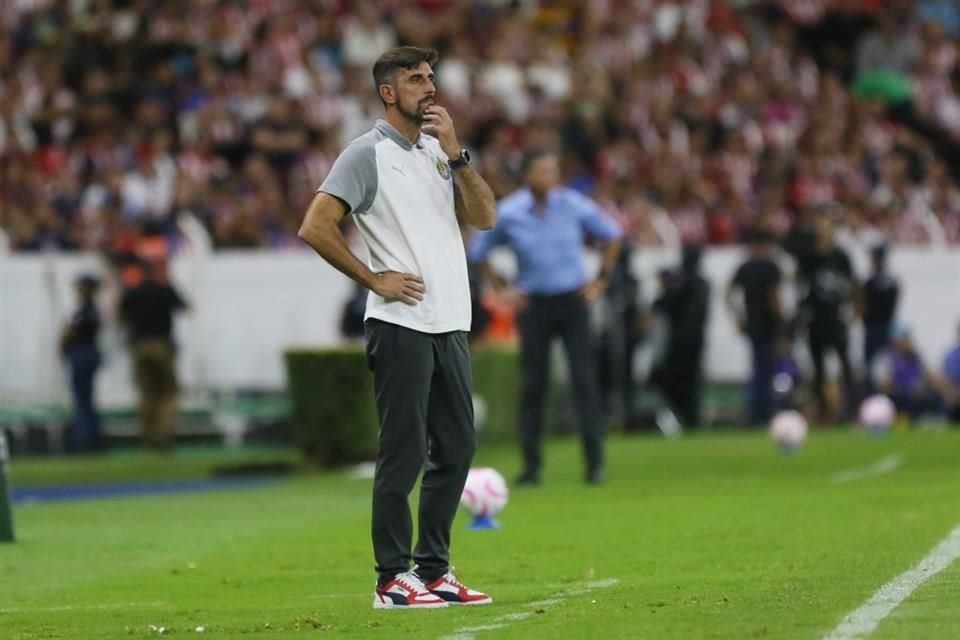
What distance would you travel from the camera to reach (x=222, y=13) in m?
31.3

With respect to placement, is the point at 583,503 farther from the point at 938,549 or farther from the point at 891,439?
the point at 891,439

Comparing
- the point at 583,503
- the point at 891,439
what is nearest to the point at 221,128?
the point at 891,439

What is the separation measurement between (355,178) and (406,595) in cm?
168

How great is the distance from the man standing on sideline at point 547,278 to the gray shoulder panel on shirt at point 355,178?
771 centimetres

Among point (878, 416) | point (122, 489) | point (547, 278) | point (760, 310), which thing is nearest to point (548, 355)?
point (547, 278)

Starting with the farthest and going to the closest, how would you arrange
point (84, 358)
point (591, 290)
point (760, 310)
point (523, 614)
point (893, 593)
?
point (84, 358) → point (760, 310) → point (591, 290) → point (893, 593) → point (523, 614)

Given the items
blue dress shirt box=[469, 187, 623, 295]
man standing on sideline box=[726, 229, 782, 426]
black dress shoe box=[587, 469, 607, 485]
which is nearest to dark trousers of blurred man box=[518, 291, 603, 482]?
blue dress shirt box=[469, 187, 623, 295]

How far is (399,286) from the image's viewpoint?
29.3ft

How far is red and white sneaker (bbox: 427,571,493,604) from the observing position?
9031 mm

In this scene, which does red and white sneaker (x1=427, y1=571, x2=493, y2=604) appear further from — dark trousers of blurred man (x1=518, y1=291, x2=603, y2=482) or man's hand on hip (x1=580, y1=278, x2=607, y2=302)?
dark trousers of blurred man (x1=518, y1=291, x2=603, y2=482)

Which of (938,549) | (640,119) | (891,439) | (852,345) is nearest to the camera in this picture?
(938,549)

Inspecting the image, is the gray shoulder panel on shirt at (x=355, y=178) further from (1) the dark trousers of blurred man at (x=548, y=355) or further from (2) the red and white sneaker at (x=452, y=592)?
(1) the dark trousers of blurred man at (x=548, y=355)

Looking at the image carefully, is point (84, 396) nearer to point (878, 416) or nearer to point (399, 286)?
point (878, 416)

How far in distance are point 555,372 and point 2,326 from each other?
667 centimetres
